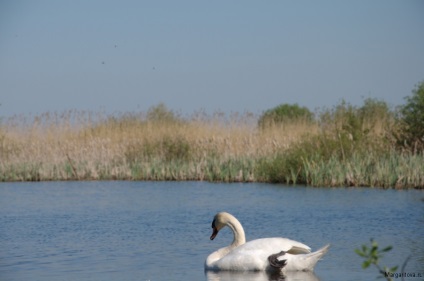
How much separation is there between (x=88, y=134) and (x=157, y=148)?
3.19 metres

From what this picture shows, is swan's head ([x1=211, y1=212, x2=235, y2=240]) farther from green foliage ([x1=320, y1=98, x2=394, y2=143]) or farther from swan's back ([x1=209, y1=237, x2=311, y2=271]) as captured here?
green foliage ([x1=320, y1=98, x2=394, y2=143])

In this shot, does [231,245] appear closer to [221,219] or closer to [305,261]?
[221,219]

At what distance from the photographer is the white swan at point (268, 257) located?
926 cm

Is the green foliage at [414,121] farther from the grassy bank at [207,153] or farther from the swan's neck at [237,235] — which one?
the swan's neck at [237,235]

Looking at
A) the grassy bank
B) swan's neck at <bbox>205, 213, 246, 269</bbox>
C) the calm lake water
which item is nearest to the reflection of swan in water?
the calm lake water

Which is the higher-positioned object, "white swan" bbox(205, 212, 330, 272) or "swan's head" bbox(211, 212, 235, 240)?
"swan's head" bbox(211, 212, 235, 240)

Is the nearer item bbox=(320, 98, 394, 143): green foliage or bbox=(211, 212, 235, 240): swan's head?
bbox=(211, 212, 235, 240): swan's head

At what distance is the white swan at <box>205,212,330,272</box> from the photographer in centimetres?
926

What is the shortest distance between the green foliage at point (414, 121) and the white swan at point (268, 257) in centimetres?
1415

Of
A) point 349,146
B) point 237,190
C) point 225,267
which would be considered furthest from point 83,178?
point 225,267

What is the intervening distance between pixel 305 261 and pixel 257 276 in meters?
0.57

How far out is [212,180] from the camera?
22.9 m

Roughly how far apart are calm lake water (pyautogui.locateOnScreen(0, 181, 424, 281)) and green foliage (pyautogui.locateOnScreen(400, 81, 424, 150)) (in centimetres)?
457

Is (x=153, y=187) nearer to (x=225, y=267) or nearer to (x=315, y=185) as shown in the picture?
(x=315, y=185)
